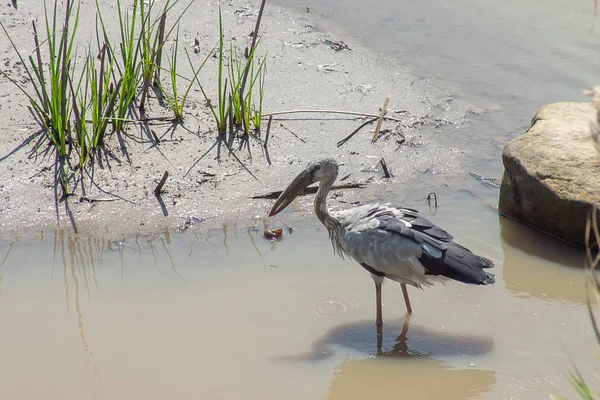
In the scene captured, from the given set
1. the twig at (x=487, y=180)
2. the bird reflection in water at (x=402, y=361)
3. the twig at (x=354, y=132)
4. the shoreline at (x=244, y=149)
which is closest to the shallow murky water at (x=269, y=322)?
the bird reflection in water at (x=402, y=361)

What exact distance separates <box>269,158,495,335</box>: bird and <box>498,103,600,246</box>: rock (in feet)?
3.47

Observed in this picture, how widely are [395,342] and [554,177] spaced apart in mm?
1879

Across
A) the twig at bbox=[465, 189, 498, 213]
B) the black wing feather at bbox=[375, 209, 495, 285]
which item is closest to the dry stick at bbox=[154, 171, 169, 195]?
the black wing feather at bbox=[375, 209, 495, 285]

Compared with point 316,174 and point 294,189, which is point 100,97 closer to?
point 294,189

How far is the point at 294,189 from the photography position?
5.53m

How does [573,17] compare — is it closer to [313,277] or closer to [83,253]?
[313,277]

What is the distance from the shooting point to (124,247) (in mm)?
5754

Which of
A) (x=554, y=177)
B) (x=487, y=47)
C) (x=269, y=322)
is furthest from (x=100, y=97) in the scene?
(x=487, y=47)

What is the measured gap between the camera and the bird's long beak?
546 cm

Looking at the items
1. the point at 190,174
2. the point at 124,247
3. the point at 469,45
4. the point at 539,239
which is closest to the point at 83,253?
the point at 124,247

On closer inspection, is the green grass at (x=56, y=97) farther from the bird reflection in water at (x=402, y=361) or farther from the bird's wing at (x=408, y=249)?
the bird reflection in water at (x=402, y=361)

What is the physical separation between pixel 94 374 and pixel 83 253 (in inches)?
54.8

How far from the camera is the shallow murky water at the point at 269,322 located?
4.54 m

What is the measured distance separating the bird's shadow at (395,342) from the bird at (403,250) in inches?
4.3
